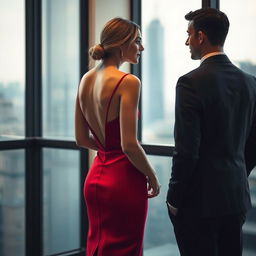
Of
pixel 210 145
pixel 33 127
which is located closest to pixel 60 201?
pixel 33 127

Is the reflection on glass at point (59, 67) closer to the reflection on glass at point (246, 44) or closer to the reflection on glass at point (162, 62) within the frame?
the reflection on glass at point (162, 62)

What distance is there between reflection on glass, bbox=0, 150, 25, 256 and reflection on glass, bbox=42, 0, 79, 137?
292mm

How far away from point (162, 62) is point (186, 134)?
134 cm

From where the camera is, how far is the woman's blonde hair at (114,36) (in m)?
2.01

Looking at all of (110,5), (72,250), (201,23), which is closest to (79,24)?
(110,5)

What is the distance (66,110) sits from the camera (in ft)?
11.3

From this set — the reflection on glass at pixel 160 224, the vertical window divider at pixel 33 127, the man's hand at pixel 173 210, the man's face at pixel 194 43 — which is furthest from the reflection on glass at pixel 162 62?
the man's hand at pixel 173 210

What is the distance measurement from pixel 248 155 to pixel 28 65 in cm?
184

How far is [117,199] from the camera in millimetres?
2064

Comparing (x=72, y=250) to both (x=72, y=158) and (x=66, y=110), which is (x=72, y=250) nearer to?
(x=72, y=158)

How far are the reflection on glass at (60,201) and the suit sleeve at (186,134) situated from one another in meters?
1.69

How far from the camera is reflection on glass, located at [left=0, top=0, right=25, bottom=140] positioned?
10.8 feet

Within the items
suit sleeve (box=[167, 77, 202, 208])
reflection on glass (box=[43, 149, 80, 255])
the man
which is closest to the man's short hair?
the man

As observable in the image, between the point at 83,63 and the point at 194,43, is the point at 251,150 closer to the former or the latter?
the point at 194,43
